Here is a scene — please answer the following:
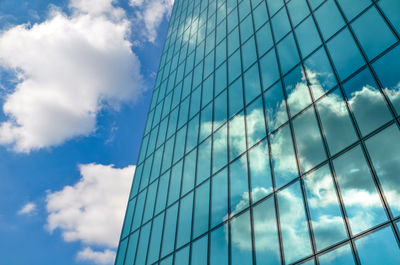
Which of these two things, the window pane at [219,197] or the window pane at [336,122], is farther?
the window pane at [219,197]

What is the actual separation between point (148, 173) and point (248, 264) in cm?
1613

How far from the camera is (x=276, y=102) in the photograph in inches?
699

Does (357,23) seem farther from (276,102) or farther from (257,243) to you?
(257,243)

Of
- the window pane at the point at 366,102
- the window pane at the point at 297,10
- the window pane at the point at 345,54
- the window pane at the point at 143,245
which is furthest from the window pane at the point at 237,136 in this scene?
the window pane at the point at 143,245

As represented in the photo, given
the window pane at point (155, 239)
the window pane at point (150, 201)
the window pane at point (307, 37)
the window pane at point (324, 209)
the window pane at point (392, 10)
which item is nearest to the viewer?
the window pane at point (324, 209)

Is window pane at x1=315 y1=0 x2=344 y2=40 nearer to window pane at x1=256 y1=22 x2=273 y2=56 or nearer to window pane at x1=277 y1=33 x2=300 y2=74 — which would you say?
window pane at x1=277 y1=33 x2=300 y2=74

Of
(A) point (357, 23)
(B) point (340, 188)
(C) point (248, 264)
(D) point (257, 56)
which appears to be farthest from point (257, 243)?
(D) point (257, 56)

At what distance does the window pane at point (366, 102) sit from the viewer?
12.2 metres

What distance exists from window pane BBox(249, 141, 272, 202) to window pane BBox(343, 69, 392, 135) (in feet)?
16.0

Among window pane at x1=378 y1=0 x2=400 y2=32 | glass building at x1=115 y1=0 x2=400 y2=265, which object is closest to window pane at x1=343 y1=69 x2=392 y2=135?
glass building at x1=115 y1=0 x2=400 y2=265

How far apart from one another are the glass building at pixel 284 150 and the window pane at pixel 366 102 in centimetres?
5

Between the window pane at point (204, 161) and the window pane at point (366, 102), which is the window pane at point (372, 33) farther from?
the window pane at point (204, 161)

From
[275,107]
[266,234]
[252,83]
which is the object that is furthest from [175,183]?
[266,234]

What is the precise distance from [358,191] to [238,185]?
7.03 metres
